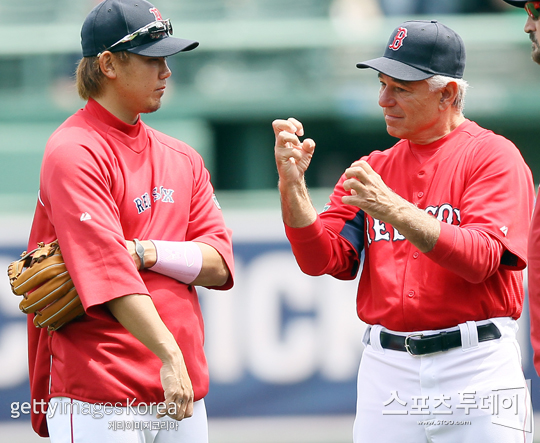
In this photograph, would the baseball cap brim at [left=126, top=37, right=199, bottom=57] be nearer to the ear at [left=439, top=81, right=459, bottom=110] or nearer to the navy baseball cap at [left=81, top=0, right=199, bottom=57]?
the navy baseball cap at [left=81, top=0, right=199, bottom=57]

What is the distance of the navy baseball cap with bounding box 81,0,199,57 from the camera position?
8.54 ft

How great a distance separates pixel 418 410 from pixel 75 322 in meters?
1.18

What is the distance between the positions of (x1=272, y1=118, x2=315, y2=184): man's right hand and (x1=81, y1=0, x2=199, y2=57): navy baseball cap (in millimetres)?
437

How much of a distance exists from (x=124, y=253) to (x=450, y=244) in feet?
3.39

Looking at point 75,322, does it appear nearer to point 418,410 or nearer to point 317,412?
point 418,410

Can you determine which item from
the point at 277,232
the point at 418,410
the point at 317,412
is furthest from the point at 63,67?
the point at 418,410

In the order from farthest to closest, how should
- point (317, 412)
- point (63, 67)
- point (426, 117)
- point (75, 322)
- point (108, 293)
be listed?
point (63, 67), point (317, 412), point (426, 117), point (75, 322), point (108, 293)

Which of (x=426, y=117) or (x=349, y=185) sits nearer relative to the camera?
(x=349, y=185)

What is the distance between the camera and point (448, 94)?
2887mm

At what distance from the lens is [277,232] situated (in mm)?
5355

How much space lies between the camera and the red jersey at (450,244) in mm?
2609

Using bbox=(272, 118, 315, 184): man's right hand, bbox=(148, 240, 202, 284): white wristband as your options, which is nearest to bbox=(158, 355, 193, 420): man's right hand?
bbox=(148, 240, 202, 284): white wristband
